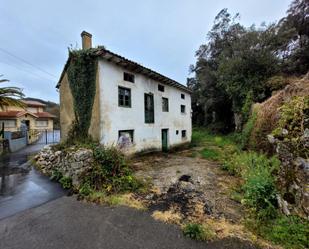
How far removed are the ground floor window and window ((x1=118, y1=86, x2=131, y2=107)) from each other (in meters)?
1.62

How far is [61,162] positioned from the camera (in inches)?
320

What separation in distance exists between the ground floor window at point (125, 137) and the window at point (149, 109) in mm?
1751

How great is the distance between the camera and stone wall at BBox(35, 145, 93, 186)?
7074 mm

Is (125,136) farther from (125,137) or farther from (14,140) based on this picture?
(14,140)

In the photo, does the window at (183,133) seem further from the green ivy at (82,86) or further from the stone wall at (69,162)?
the stone wall at (69,162)

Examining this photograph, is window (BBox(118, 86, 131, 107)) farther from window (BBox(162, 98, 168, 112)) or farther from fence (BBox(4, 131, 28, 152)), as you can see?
fence (BBox(4, 131, 28, 152))

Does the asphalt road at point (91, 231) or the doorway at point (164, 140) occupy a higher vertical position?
the doorway at point (164, 140)

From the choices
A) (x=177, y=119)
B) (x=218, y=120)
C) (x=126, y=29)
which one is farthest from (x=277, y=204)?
(x=218, y=120)

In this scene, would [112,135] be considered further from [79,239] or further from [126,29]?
[126,29]

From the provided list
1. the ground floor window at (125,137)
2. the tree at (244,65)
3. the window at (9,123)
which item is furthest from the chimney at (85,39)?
the window at (9,123)

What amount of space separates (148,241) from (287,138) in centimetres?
374

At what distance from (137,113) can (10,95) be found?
39.2 ft

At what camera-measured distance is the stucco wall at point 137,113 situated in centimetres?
934

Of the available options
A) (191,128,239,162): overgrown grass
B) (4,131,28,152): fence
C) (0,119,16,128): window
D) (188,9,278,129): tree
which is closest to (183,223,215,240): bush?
(191,128,239,162): overgrown grass
